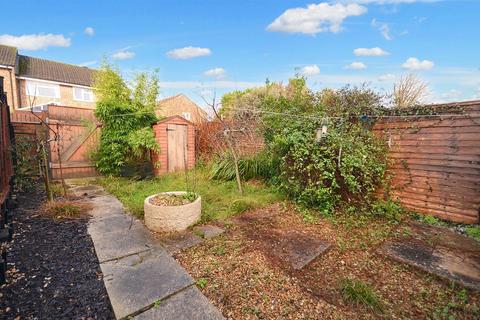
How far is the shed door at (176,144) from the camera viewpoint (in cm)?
719

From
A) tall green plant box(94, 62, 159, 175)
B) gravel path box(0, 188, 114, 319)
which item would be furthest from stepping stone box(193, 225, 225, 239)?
tall green plant box(94, 62, 159, 175)

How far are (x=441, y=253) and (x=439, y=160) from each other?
5.31 feet

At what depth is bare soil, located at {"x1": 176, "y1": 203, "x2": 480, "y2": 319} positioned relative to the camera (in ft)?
6.31

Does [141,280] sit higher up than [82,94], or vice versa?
[82,94]

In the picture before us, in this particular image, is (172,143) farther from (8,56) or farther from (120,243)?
Result: (8,56)

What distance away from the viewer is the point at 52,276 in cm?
235

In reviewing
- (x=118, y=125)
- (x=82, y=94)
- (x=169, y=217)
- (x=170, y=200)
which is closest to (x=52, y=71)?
(x=82, y=94)

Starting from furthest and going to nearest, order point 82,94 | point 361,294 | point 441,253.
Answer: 1. point 82,94
2. point 441,253
3. point 361,294

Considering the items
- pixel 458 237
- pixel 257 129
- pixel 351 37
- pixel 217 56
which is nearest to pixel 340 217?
pixel 458 237

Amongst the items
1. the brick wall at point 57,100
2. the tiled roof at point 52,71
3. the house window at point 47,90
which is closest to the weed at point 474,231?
the brick wall at point 57,100

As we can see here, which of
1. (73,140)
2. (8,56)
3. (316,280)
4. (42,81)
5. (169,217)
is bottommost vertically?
(316,280)

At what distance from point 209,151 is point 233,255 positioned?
18.2ft

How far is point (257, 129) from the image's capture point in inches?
253

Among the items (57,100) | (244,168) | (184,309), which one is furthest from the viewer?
(57,100)
